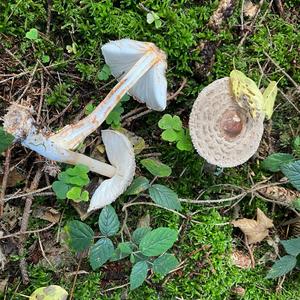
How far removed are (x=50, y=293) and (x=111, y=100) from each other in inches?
38.6

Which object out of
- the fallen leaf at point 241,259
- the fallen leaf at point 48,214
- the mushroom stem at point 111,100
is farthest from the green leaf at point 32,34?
the fallen leaf at point 241,259

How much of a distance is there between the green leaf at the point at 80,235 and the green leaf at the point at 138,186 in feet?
0.96

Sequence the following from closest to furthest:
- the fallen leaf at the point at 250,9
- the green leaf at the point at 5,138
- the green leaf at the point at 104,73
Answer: the green leaf at the point at 5,138 < the green leaf at the point at 104,73 < the fallen leaf at the point at 250,9

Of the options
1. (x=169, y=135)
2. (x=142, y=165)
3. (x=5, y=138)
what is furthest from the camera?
(x=142, y=165)

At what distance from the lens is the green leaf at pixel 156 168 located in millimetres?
2684

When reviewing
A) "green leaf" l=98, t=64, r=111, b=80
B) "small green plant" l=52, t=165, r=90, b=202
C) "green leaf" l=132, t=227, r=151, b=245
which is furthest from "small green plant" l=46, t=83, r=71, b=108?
"green leaf" l=132, t=227, r=151, b=245

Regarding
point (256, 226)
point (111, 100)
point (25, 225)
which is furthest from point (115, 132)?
point (256, 226)

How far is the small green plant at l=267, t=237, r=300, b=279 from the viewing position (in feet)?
8.91

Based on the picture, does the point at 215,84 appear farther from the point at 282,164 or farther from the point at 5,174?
the point at 5,174

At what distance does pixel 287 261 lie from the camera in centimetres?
274

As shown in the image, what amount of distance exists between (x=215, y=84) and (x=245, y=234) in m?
0.87

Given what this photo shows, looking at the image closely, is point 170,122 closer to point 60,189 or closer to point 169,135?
point 169,135

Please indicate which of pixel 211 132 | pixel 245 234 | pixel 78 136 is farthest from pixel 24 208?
pixel 245 234

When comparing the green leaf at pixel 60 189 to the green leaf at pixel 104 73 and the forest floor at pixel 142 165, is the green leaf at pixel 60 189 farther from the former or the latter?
the green leaf at pixel 104 73
